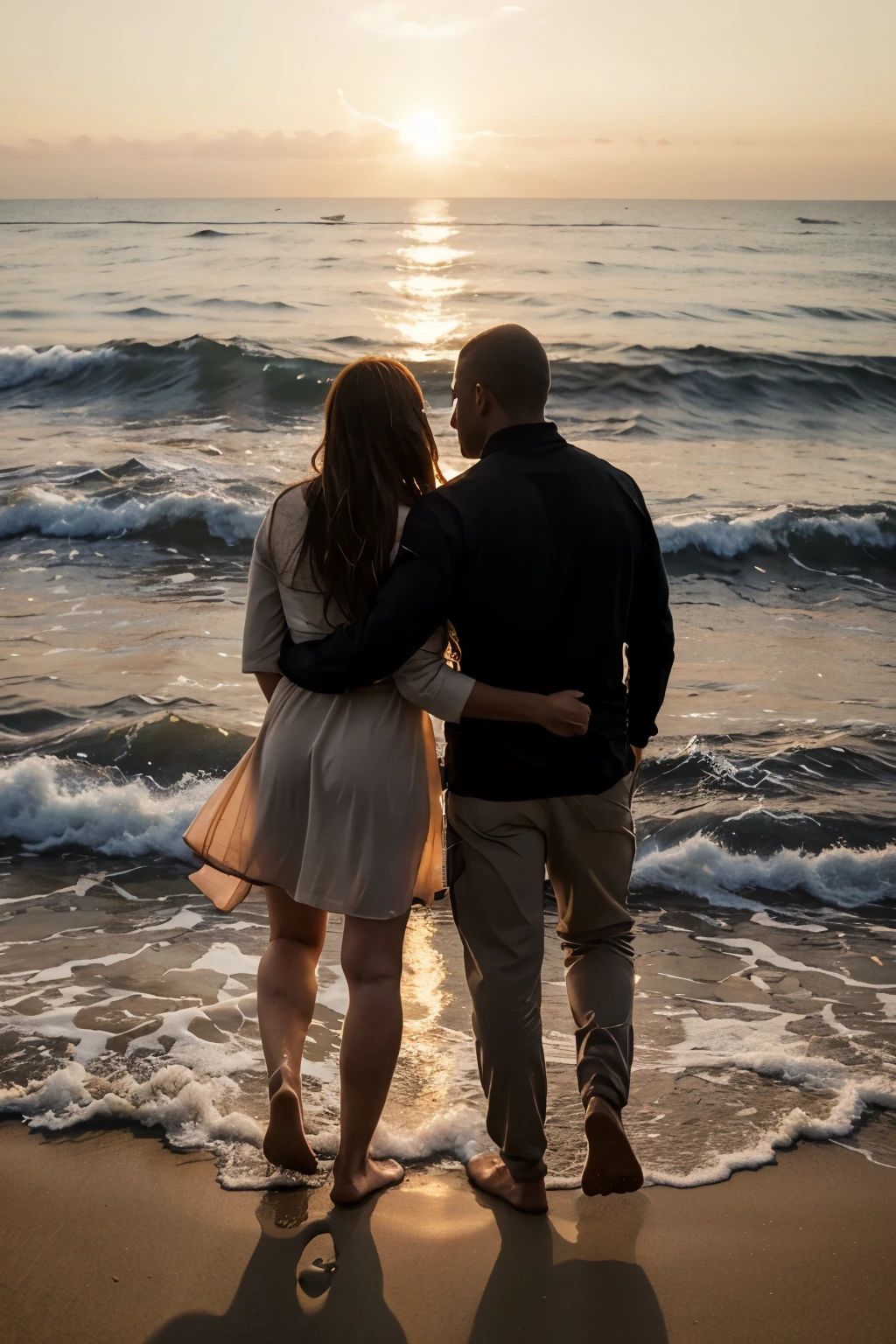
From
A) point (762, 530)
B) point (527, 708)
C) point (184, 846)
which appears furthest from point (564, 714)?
point (762, 530)

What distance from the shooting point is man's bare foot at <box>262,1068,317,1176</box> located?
225cm

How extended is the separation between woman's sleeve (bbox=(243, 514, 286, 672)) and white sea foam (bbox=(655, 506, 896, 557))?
329 inches

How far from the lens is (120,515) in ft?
34.7

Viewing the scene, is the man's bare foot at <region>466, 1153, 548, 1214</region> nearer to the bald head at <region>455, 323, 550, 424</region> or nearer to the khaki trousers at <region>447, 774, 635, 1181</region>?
the khaki trousers at <region>447, 774, 635, 1181</region>

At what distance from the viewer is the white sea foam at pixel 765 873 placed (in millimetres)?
4391

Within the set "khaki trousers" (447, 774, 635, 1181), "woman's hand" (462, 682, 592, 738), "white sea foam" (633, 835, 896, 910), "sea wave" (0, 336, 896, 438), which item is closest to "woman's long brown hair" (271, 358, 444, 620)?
"woman's hand" (462, 682, 592, 738)

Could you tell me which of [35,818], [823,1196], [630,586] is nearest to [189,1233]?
[823,1196]

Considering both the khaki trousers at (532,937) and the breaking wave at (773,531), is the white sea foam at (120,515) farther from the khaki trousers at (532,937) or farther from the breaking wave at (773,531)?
the khaki trousers at (532,937)

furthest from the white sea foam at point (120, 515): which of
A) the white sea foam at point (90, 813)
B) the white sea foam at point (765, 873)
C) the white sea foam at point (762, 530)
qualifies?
the white sea foam at point (765, 873)

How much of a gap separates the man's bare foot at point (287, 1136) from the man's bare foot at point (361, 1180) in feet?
0.25

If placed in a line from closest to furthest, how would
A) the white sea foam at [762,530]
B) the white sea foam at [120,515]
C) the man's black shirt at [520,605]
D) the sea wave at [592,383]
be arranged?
the man's black shirt at [520,605] < the white sea foam at [120,515] < the white sea foam at [762,530] < the sea wave at [592,383]

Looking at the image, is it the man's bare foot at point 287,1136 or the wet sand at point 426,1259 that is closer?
the wet sand at point 426,1259

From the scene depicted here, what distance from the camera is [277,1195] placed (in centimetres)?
236

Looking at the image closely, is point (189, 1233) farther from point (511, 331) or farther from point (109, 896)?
point (109, 896)
